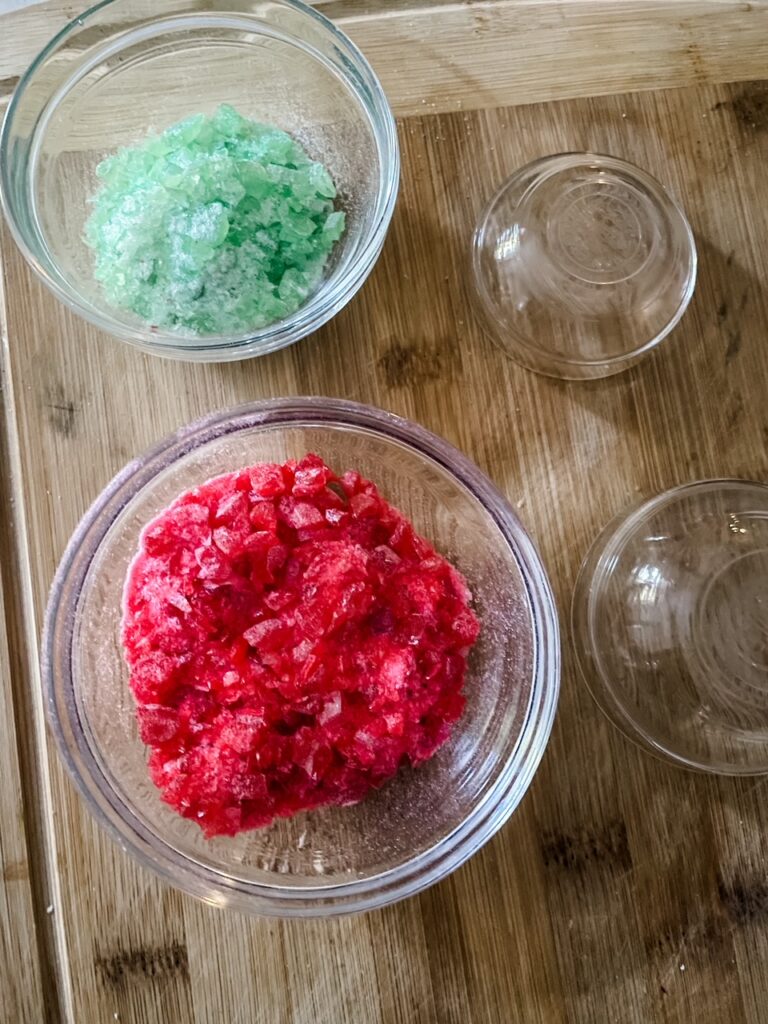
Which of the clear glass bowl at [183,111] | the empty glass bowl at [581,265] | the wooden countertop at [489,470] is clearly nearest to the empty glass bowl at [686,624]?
the wooden countertop at [489,470]

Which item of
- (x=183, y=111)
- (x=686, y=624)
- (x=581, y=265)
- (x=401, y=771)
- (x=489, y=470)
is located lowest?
(x=401, y=771)

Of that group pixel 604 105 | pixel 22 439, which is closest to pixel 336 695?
pixel 22 439

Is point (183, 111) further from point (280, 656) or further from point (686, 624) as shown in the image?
point (686, 624)

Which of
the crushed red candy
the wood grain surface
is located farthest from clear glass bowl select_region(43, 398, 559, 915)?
the wood grain surface

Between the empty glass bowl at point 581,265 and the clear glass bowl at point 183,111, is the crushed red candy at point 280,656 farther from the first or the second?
the empty glass bowl at point 581,265

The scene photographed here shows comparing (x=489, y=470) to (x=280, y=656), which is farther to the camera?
(x=489, y=470)

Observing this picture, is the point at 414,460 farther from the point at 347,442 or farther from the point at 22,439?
the point at 22,439

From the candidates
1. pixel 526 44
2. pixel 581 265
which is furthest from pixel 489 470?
pixel 526 44
